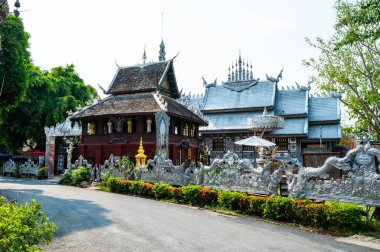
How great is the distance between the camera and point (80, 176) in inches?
880

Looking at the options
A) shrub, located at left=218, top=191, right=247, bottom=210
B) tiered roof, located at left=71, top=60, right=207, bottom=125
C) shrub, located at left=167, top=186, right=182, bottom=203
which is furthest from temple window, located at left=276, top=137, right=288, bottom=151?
shrub, located at left=218, top=191, right=247, bottom=210

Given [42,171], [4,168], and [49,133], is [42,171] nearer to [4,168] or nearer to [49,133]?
[49,133]

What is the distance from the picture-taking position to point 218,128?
3681 centimetres

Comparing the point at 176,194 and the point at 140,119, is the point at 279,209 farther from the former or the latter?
the point at 140,119

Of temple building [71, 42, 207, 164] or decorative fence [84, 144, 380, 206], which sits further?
Result: temple building [71, 42, 207, 164]

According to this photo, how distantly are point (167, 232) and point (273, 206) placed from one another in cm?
449

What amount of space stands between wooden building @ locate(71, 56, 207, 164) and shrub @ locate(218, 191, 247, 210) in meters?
9.82

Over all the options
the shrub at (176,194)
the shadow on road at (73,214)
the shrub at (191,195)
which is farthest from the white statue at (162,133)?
the shadow on road at (73,214)

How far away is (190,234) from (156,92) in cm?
1975

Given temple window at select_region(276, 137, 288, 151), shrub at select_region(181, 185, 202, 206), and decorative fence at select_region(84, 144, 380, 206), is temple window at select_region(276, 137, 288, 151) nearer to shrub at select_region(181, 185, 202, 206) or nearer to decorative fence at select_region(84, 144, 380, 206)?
decorative fence at select_region(84, 144, 380, 206)

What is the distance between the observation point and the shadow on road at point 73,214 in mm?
9750

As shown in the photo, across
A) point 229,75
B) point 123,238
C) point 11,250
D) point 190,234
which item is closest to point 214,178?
point 190,234

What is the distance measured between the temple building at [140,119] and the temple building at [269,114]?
18.8 ft

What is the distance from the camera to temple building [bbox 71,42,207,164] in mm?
25109
